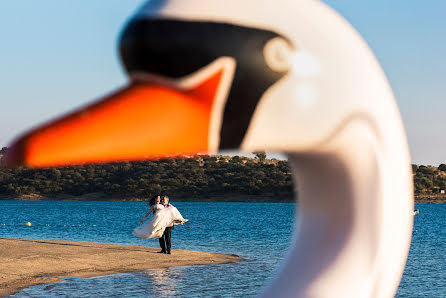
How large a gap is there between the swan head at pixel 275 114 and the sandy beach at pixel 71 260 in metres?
11.8

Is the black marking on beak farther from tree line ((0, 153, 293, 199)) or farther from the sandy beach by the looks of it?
tree line ((0, 153, 293, 199))

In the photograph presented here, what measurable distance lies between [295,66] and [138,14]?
1.36ft

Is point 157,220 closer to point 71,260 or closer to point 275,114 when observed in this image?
point 71,260

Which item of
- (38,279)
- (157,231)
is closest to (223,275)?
(157,231)

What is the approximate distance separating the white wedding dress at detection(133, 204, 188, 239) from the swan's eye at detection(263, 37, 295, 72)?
47.7 feet

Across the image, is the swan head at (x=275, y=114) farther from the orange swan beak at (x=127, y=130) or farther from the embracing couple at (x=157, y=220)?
the embracing couple at (x=157, y=220)

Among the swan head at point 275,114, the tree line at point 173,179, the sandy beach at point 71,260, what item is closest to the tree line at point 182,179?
the tree line at point 173,179

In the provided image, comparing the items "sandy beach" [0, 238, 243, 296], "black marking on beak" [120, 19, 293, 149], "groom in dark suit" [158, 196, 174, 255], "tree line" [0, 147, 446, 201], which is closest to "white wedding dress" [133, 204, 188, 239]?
"groom in dark suit" [158, 196, 174, 255]

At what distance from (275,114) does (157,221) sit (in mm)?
14712

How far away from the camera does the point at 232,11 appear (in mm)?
1620

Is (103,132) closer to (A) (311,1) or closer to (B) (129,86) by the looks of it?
(B) (129,86)

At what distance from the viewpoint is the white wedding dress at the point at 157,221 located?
1614cm

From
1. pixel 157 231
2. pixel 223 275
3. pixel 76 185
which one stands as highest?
pixel 76 185

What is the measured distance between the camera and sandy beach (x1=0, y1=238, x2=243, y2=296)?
14.3 m
